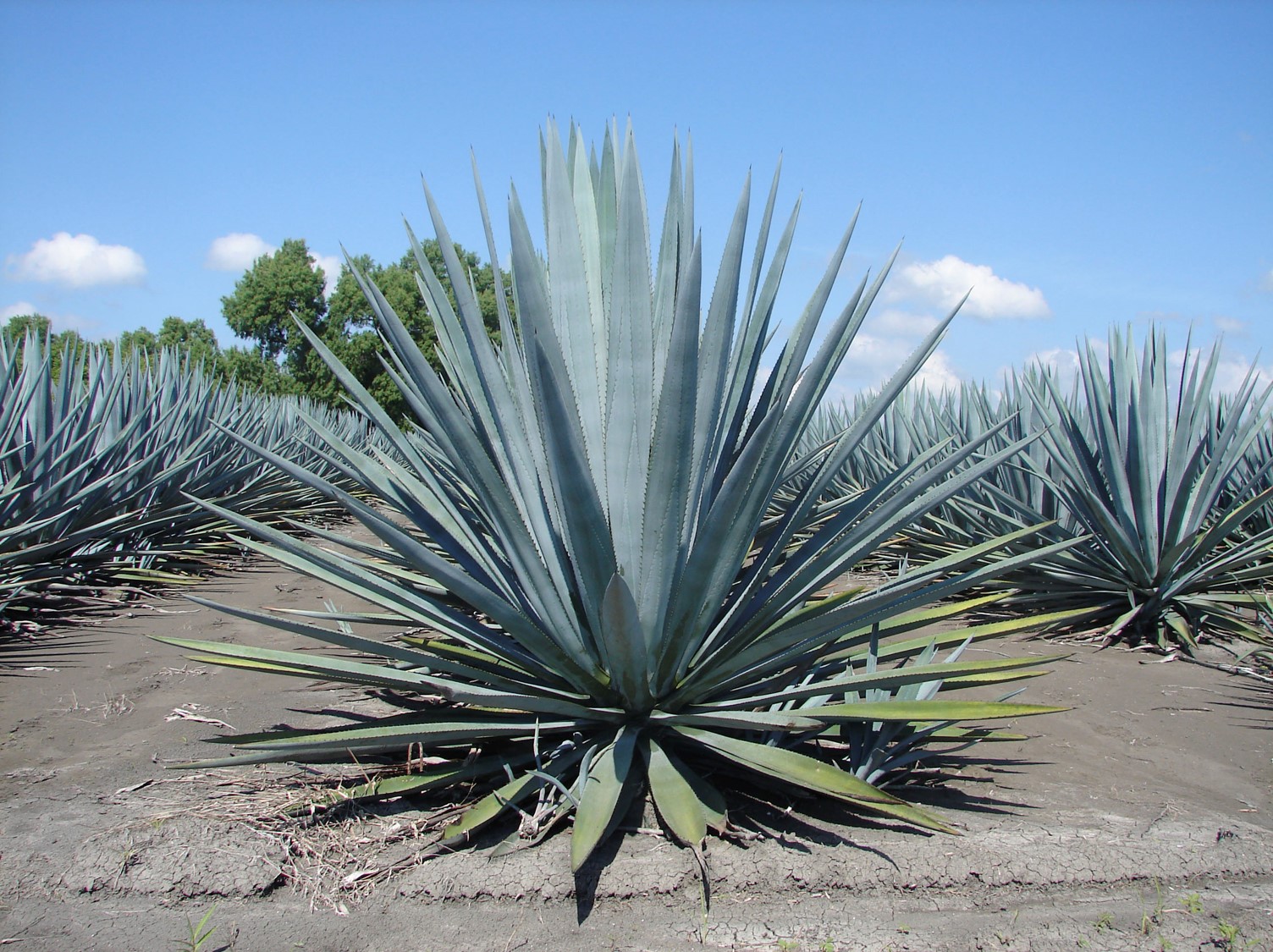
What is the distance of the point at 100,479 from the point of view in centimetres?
532

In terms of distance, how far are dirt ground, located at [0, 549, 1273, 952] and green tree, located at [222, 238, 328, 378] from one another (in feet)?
119

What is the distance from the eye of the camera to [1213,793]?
262 centimetres

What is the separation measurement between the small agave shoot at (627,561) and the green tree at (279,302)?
119ft

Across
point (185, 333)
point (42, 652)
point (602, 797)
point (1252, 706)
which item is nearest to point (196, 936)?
point (602, 797)

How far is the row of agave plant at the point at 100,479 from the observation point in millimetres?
4770

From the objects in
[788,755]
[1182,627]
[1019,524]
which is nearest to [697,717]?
[788,755]

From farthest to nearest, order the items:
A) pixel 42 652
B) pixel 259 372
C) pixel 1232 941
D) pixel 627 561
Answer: pixel 259 372 → pixel 42 652 → pixel 627 561 → pixel 1232 941

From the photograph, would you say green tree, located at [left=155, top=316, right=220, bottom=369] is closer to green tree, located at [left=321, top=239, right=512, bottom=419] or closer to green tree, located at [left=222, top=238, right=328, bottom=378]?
green tree, located at [left=222, top=238, right=328, bottom=378]

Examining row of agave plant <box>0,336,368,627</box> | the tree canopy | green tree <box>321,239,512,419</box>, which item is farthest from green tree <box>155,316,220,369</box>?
row of agave plant <box>0,336,368,627</box>

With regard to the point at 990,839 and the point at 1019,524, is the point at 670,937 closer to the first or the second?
the point at 990,839

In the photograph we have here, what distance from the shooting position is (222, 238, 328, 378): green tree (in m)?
36.1

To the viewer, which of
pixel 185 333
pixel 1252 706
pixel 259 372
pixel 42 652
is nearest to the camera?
pixel 1252 706

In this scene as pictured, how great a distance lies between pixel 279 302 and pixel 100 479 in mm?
33651

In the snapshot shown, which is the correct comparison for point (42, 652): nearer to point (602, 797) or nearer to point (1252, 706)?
point (602, 797)
